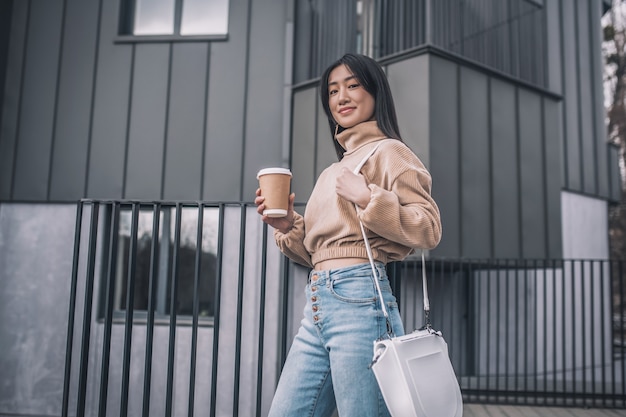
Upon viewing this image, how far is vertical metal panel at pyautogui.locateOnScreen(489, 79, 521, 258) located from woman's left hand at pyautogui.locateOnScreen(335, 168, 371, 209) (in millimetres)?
5174

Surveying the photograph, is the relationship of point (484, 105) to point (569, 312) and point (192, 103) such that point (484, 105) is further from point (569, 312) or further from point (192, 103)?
point (569, 312)

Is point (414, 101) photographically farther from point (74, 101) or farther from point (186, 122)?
point (74, 101)

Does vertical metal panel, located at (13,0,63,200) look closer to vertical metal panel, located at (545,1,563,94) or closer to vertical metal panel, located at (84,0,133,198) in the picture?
vertical metal panel, located at (84,0,133,198)

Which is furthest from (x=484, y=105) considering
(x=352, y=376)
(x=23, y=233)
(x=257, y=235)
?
(x=23, y=233)

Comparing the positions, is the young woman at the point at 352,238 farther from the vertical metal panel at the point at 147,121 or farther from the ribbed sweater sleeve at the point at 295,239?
the vertical metal panel at the point at 147,121

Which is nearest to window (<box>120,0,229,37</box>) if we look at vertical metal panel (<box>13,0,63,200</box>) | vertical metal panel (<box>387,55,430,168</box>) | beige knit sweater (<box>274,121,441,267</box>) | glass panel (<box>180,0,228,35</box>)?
glass panel (<box>180,0,228,35</box>)

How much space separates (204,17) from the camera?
7.11 metres

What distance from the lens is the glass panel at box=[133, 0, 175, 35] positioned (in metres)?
7.12

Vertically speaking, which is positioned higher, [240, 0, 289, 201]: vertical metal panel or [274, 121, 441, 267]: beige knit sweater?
[240, 0, 289, 201]: vertical metal panel

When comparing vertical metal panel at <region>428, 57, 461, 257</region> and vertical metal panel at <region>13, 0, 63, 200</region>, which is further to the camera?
vertical metal panel at <region>13, 0, 63, 200</region>


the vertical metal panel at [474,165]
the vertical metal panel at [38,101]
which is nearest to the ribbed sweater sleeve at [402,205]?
the vertical metal panel at [474,165]

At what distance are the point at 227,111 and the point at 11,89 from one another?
2.84 m

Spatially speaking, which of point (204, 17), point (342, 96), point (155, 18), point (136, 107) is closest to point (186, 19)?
point (204, 17)

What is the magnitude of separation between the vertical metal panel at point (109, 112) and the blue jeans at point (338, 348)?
5.63 metres
